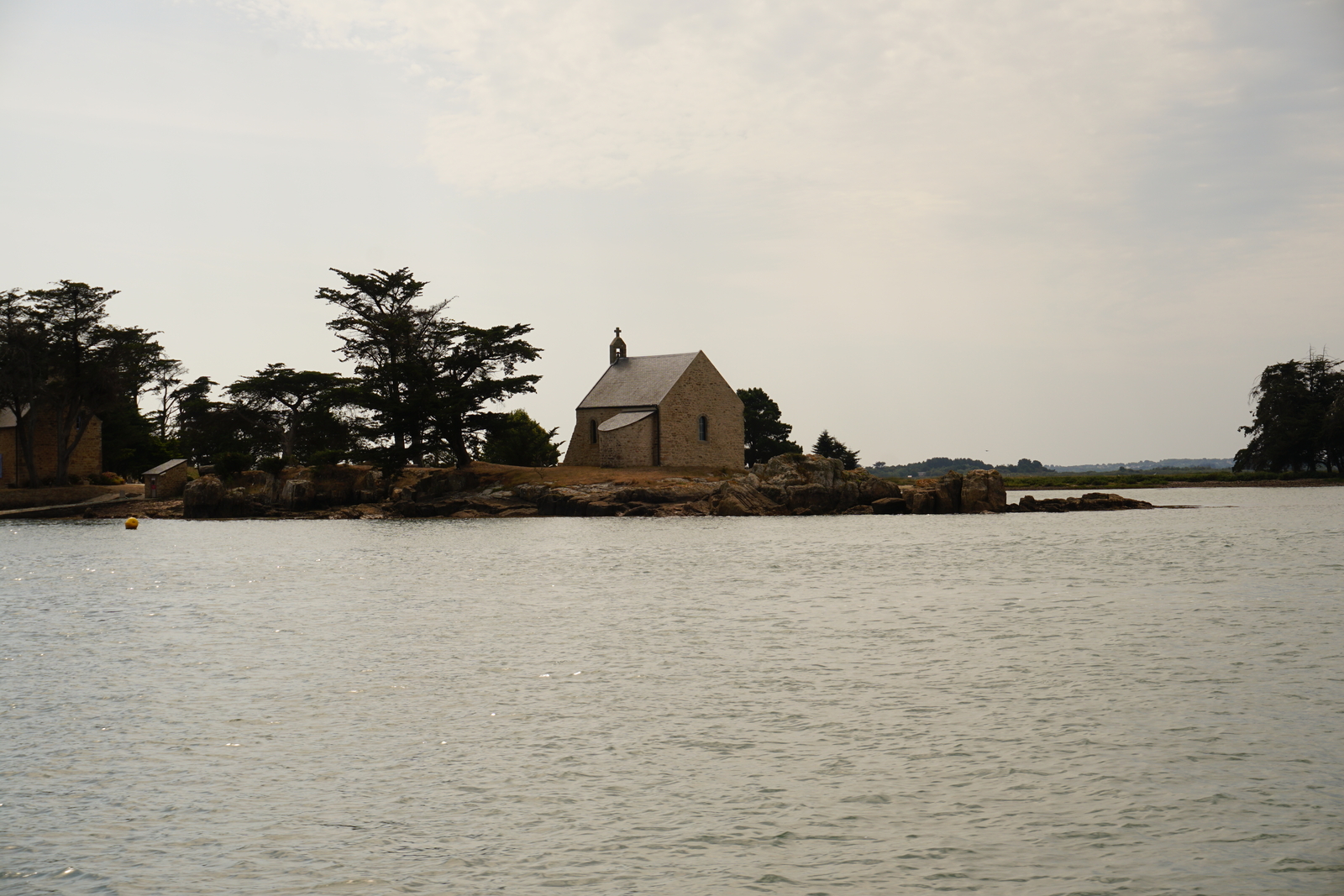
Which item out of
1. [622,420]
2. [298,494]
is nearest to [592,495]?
[622,420]

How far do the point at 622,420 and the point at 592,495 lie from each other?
924 centimetres

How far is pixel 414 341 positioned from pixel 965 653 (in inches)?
2269

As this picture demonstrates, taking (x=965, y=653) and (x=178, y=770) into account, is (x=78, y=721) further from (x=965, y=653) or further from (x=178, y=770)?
(x=965, y=653)

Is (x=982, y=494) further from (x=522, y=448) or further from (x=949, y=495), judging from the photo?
(x=522, y=448)

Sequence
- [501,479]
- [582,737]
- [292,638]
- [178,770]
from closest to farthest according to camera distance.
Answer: [178,770] → [582,737] → [292,638] → [501,479]

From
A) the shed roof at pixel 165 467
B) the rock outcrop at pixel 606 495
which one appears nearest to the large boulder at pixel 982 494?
the rock outcrop at pixel 606 495

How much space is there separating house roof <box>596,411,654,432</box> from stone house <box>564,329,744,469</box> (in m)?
0.05

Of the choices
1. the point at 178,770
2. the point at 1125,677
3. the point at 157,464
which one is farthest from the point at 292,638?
the point at 157,464

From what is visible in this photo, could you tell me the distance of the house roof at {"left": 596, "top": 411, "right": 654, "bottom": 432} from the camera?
69.6 meters

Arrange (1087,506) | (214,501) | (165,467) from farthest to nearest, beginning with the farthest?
(165,467) < (1087,506) < (214,501)

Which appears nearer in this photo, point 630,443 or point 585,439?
point 630,443

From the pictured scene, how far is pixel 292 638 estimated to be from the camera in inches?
741

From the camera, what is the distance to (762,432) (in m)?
96.8

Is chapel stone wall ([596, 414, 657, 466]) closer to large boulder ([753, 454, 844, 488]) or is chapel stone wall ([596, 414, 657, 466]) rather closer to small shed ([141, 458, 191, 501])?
large boulder ([753, 454, 844, 488])
